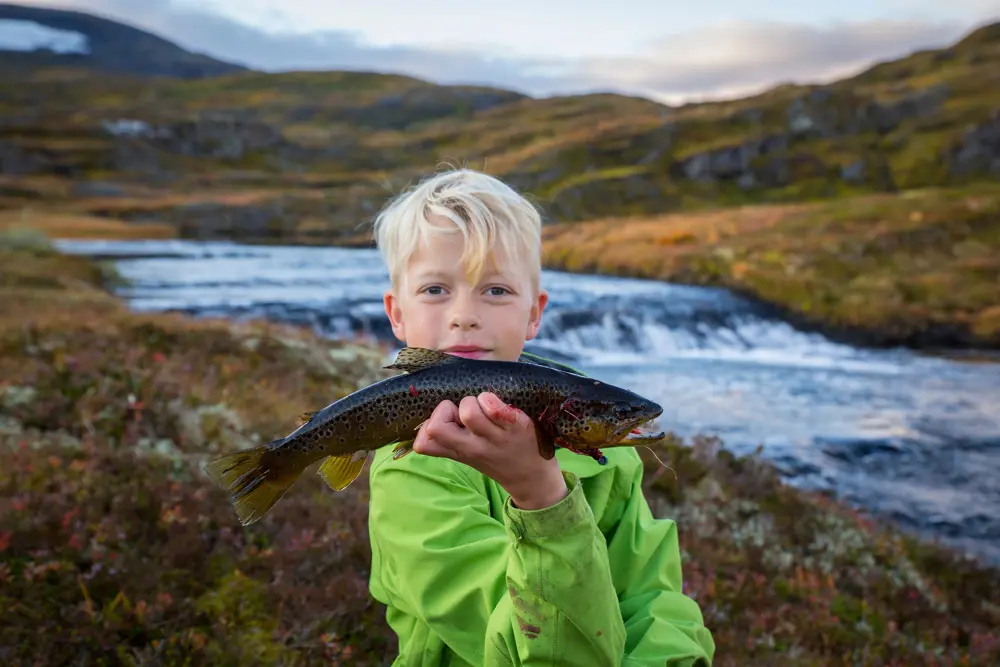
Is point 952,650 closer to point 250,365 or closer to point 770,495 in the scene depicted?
point 770,495

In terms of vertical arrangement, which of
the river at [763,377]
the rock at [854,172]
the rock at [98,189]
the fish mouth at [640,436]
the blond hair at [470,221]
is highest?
the rock at [854,172]

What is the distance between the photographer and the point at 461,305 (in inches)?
107

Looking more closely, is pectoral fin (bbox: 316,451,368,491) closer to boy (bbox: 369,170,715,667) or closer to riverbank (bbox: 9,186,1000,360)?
boy (bbox: 369,170,715,667)

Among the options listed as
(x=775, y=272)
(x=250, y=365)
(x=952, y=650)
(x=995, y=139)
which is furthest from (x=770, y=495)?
(x=995, y=139)

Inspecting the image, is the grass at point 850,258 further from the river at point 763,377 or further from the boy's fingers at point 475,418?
the boy's fingers at point 475,418

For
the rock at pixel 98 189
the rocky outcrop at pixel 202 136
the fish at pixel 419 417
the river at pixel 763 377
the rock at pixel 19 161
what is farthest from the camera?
the rocky outcrop at pixel 202 136

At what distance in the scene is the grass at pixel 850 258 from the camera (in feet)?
94.1

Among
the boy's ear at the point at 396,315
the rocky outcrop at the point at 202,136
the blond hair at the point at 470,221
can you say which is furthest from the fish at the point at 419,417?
the rocky outcrop at the point at 202,136

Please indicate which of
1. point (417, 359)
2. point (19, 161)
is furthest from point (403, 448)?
point (19, 161)

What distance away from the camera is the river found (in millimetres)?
13078

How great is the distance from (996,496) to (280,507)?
13.0 m

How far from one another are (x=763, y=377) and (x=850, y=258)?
65.9 feet

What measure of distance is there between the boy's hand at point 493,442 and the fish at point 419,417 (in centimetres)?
5

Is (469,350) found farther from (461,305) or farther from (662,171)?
(662,171)
